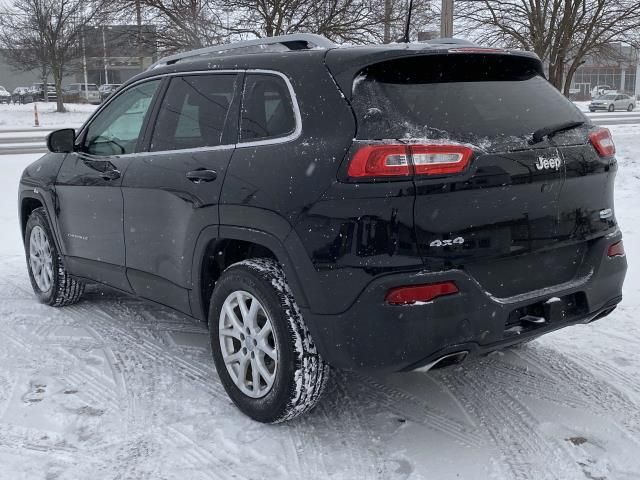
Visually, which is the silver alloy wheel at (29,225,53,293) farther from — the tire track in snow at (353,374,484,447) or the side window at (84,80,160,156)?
the tire track in snow at (353,374,484,447)

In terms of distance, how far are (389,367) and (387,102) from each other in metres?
1.12

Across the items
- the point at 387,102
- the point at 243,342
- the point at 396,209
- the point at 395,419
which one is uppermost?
the point at 387,102

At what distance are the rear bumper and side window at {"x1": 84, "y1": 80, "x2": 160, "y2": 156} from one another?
6.27ft

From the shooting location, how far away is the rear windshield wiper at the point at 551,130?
3.07 meters

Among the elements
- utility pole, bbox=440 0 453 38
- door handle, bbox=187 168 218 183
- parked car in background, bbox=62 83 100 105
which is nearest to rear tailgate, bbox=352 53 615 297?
door handle, bbox=187 168 218 183

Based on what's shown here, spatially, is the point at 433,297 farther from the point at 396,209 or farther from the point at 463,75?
the point at 463,75

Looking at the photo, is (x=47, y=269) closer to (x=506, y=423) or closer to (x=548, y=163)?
(x=506, y=423)

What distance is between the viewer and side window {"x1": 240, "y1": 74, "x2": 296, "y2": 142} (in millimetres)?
3152

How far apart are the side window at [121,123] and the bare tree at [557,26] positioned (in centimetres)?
1520

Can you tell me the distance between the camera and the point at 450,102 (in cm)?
297

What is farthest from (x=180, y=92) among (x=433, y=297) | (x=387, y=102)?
(x=433, y=297)

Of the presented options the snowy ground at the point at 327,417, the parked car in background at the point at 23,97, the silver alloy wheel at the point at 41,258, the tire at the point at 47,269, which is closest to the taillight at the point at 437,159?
the snowy ground at the point at 327,417

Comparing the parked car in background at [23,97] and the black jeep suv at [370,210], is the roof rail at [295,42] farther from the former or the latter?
the parked car in background at [23,97]

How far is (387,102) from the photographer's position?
2.88m
